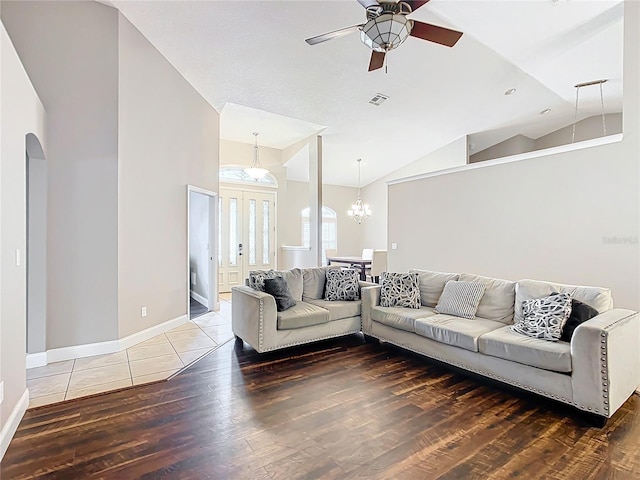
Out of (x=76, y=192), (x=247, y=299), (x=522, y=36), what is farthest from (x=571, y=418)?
(x=76, y=192)

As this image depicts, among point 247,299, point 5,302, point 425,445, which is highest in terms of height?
point 5,302

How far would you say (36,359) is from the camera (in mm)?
3482

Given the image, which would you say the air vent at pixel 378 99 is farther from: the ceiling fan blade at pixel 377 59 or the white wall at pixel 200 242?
the white wall at pixel 200 242

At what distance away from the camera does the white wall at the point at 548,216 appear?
3.62 metres

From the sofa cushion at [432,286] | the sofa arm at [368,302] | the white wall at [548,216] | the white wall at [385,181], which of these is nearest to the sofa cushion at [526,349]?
the sofa cushion at [432,286]

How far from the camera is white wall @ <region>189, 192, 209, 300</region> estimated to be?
6.24m

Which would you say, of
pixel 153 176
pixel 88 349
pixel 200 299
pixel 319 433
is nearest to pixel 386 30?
pixel 319 433

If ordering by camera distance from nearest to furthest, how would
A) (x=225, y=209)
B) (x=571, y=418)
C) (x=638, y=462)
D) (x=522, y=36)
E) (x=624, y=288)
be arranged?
(x=638, y=462) → (x=571, y=418) → (x=624, y=288) → (x=522, y=36) → (x=225, y=209)

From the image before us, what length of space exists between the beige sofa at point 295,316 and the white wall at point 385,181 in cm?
508

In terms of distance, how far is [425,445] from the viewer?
7.19 ft

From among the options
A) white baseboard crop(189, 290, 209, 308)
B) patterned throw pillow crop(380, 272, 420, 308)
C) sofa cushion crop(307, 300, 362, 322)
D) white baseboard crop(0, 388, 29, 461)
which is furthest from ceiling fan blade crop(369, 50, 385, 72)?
white baseboard crop(189, 290, 209, 308)

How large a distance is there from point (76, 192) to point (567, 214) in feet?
18.6

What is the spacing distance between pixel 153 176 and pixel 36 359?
2.39 metres

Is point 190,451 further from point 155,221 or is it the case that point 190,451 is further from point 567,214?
point 567,214
